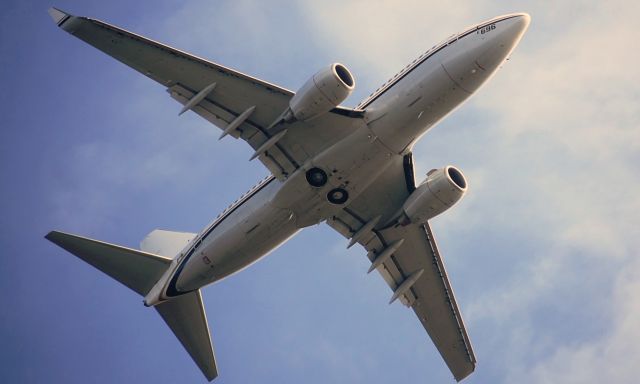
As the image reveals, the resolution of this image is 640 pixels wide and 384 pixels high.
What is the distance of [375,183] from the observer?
45.0 m

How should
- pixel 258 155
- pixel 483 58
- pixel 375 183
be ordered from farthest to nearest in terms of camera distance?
pixel 375 183, pixel 258 155, pixel 483 58

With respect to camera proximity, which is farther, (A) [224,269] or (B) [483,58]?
(A) [224,269]

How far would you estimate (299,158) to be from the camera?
42031 millimetres

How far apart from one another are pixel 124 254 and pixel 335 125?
517 inches

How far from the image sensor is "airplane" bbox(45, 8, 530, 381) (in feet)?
130

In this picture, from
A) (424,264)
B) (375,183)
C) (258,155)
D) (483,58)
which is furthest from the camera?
(424,264)

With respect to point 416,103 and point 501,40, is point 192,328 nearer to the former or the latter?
point 416,103

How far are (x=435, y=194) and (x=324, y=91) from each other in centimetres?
846

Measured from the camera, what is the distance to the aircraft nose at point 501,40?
3934cm

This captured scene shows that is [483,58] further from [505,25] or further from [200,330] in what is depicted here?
[200,330]

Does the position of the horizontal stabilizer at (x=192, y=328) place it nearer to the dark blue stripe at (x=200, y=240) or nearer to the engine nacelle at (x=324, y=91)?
the dark blue stripe at (x=200, y=240)

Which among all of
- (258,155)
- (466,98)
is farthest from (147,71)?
(466,98)

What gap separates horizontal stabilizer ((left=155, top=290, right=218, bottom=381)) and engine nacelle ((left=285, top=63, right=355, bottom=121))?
498 inches

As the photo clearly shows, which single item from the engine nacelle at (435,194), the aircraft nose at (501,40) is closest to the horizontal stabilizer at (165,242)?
the engine nacelle at (435,194)
